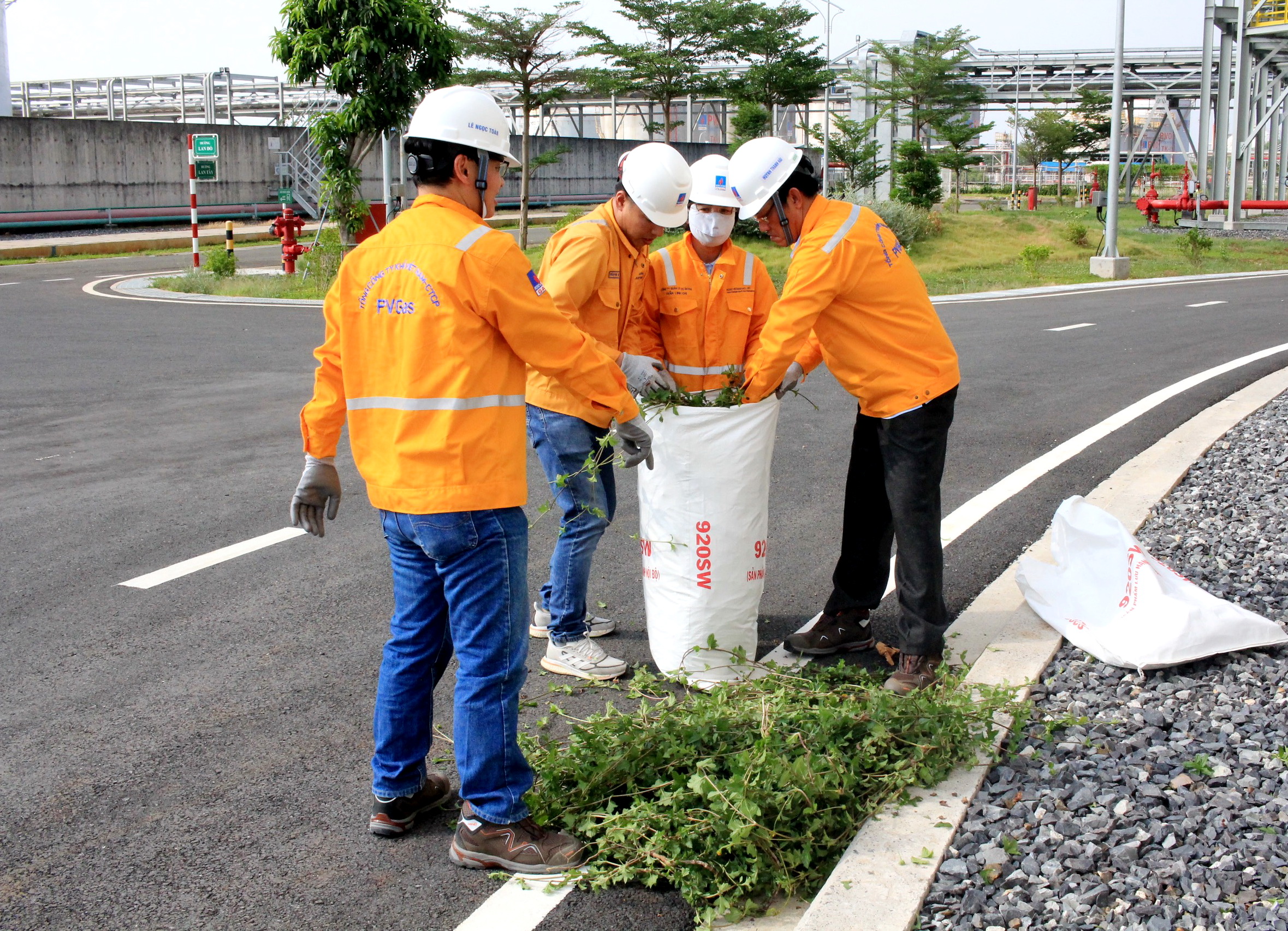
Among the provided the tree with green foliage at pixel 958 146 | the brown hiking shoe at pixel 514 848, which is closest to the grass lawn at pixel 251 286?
the brown hiking shoe at pixel 514 848

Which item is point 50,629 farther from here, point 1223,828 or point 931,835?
point 1223,828

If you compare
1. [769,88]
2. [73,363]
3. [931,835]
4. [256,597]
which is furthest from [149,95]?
[931,835]

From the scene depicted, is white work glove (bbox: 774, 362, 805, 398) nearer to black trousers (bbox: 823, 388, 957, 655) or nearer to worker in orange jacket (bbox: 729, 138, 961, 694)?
worker in orange jacket (bbox: 729, 138, 961, 694)

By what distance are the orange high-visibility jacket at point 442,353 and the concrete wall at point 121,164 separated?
28179 mm

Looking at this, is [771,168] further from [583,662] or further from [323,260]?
[323,260]

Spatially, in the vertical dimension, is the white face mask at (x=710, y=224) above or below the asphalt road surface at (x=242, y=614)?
above

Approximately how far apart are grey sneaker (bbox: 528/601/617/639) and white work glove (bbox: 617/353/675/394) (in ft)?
3.46

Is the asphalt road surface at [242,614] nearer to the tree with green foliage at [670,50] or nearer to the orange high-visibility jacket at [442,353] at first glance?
the orange high-visibility jacket at [442,353]

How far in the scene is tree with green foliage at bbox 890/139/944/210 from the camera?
33.0 meters

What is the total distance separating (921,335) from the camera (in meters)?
4.10

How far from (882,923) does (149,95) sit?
1857 inches

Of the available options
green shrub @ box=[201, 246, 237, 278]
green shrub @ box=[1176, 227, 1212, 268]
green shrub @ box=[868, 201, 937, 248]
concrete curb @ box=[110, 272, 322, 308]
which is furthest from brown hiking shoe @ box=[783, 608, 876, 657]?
green shrub @ box=[868, 201, 937, 248]

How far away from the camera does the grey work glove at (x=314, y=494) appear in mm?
3338

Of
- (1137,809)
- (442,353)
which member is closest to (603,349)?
(442,353)
